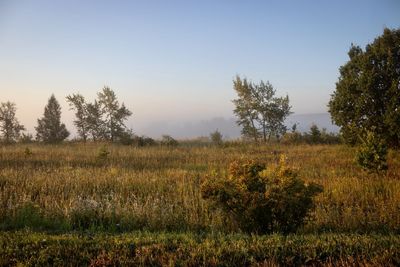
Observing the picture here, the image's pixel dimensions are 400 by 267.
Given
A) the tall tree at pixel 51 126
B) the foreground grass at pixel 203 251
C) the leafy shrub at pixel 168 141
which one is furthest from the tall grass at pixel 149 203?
the tall tree at pixel 51 126

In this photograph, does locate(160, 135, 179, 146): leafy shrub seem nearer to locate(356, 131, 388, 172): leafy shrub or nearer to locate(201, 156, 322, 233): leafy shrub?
locate(356, 131, 388, 172): leafy shrub

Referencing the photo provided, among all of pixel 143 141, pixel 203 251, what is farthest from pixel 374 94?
pixel 143 141

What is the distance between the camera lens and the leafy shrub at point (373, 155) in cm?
1386

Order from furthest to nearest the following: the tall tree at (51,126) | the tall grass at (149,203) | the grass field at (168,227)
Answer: the tall tree at (51,126) → the tall grass at (149,203) → the grass field at (168,227)

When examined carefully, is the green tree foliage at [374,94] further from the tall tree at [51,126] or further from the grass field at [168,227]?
the tall tree at [51,126]

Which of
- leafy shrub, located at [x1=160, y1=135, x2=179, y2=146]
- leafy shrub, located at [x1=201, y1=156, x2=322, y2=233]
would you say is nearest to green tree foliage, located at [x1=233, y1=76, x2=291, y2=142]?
leafy shrub, located at [x1=160, y1=135, x2=179, y2=146]

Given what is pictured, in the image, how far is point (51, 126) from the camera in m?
41.8

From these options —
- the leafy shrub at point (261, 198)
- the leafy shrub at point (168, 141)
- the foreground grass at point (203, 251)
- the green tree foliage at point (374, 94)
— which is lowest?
the foreground grass at point (203, 251)

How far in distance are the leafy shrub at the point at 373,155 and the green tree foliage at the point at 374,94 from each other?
535cm

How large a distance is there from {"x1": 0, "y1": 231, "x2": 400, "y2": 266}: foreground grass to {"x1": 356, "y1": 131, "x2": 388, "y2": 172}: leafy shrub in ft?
28.8

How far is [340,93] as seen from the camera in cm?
→ 2189

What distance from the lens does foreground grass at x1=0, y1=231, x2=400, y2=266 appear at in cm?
537

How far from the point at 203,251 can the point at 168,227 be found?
2.30 meters

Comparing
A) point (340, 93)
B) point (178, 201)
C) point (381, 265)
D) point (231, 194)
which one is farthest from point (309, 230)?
point (340, 93)
